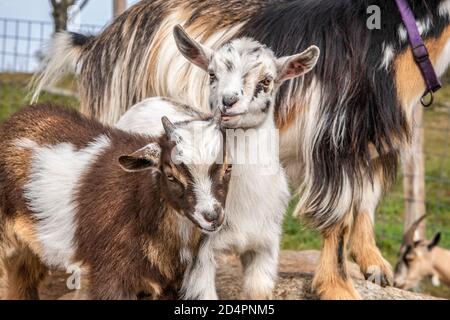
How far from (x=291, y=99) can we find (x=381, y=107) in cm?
43

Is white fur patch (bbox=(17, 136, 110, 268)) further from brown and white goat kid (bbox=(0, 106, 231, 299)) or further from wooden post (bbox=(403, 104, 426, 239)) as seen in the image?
wooden post (bbox=(403, 104, 426, 239))

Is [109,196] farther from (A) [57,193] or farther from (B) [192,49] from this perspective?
(B) [192,49]

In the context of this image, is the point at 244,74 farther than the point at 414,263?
No

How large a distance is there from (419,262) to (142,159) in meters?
5.49

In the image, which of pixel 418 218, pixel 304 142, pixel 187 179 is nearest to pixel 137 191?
pixel 187 179

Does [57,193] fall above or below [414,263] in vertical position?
above

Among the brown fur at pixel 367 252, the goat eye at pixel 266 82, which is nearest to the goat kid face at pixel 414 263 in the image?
the brown fur at pixel 367 252

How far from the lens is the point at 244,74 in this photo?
3.45 meters

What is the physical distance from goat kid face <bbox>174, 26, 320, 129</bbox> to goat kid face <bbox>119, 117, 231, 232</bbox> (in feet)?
0.38

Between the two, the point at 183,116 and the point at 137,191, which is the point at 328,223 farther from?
the point at 137,191

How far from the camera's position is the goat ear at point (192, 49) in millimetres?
3598

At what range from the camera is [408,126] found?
4418 millimetres

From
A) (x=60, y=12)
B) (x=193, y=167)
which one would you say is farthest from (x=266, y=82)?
(x=60, y=12)

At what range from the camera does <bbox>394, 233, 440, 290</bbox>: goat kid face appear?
8.53 m
